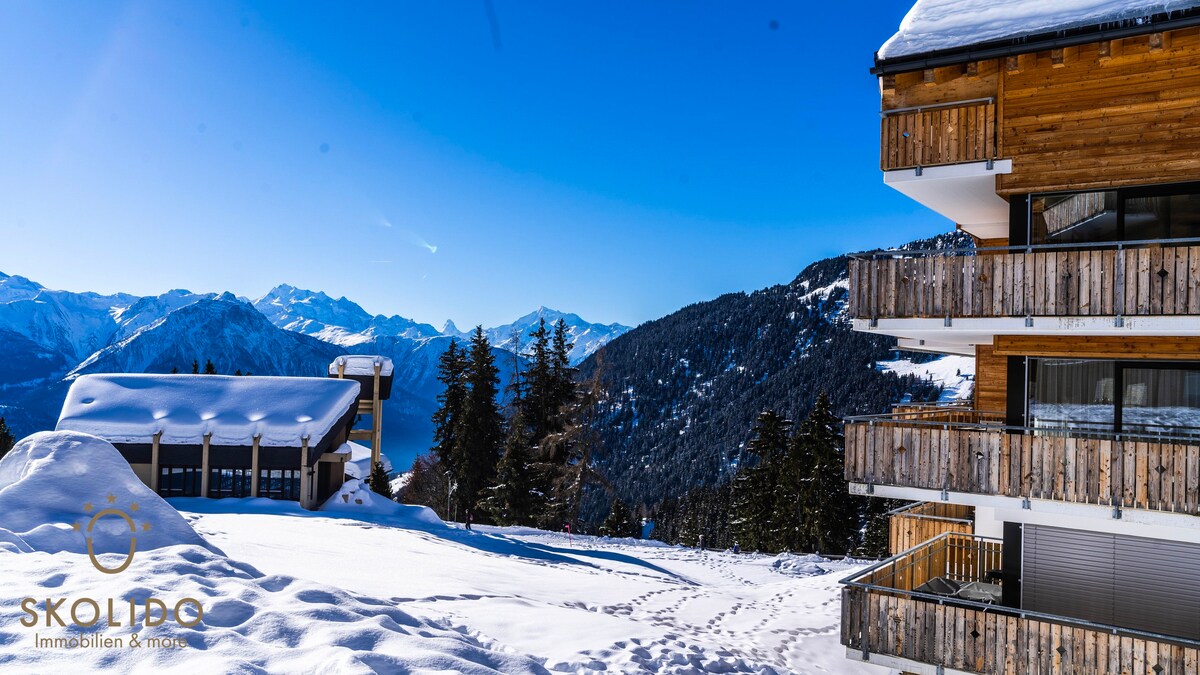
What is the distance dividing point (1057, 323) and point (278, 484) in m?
29.0

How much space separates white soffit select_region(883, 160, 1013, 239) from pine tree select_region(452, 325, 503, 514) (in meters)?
34.5

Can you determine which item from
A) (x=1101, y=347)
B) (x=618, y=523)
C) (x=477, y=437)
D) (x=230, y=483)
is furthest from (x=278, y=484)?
(x=618, y=523)

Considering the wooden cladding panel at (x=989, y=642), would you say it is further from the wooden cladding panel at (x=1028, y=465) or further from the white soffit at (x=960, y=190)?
the white soffit at (x=960, y=190)

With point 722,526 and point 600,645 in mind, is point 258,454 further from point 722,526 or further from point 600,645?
point 722,526

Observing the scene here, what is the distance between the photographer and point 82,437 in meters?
13.8

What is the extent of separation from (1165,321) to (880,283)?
13.9 feet

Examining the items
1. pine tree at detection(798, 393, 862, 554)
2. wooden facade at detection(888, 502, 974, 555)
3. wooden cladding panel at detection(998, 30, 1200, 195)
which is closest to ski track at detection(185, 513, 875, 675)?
wooden facade at detection(888, 502, 974, 555)

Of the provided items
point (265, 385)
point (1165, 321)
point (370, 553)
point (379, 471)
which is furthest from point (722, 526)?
point (1165, 321)

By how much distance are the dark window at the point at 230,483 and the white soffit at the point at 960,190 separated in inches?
1095

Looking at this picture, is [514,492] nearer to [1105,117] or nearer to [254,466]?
[254,466]

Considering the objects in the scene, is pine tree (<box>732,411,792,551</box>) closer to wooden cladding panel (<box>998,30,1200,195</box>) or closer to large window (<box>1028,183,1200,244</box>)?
large window (<box>1028,183,1200,244</box>)

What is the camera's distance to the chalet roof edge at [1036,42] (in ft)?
36.8

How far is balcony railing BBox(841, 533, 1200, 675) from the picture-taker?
34.6ft

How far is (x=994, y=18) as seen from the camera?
12906 millimetres
